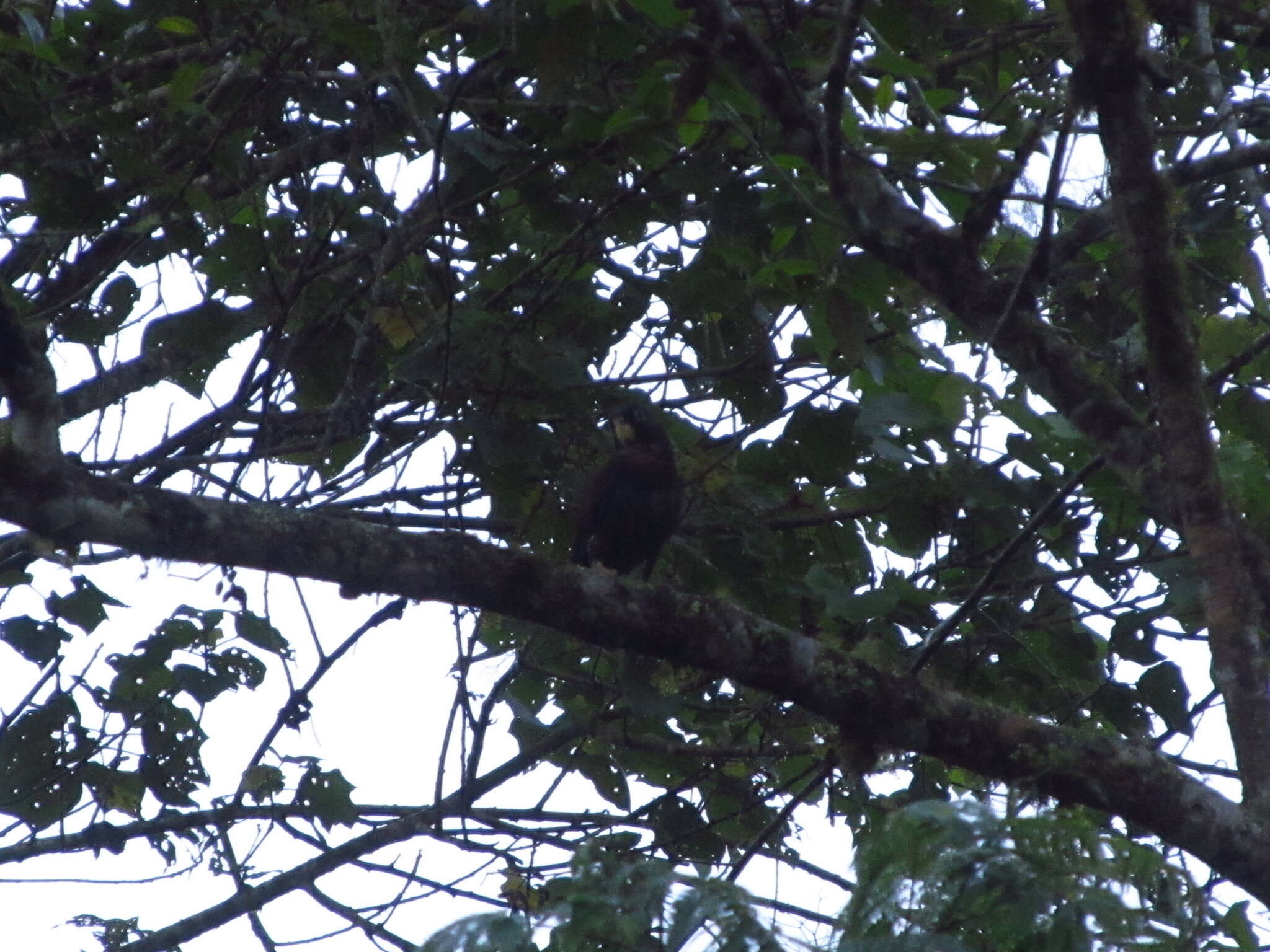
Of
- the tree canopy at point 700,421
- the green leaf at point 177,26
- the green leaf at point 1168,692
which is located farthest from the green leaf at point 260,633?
the green leaf at point 1168,692

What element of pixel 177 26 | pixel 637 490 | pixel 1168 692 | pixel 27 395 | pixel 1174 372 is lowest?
pixel 1174 372

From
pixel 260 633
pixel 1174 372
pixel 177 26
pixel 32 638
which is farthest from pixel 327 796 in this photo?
pixel 1174 372

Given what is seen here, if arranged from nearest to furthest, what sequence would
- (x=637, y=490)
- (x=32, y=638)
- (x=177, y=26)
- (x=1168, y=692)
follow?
(x=177, y=26), (x=1168, y=692), (x=32, y=638), (x=637, y=490)

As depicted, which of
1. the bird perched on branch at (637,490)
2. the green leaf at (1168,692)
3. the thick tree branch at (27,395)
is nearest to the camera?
the thick tree branch at (27,395)

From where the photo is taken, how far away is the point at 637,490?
4.05 meters

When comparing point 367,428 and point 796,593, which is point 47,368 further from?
point 796,593

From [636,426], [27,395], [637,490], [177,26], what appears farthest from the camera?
[637,490]

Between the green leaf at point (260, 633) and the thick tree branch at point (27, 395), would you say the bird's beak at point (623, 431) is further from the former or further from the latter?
the thick tree branch at point (27, 395)

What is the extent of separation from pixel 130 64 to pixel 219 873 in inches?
82.1

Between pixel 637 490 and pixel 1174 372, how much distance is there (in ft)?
7.27

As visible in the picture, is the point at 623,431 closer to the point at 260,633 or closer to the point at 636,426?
the point at 636,426

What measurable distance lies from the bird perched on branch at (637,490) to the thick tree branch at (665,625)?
4.25 ft

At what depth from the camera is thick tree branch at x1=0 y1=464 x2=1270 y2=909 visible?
234cm

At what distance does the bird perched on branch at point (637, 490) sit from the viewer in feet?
13.1
